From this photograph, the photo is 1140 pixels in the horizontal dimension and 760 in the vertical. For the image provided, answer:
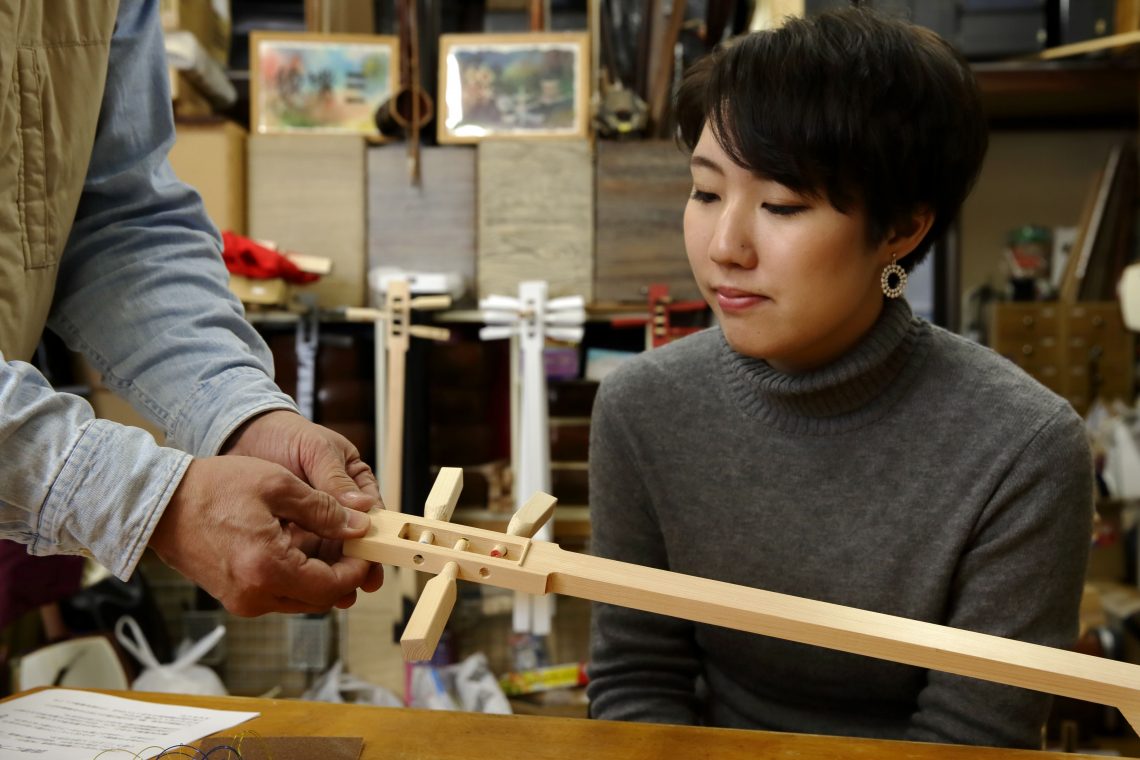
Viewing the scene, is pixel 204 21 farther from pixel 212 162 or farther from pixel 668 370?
pixel 668 370

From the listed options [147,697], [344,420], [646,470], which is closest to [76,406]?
[147,697]

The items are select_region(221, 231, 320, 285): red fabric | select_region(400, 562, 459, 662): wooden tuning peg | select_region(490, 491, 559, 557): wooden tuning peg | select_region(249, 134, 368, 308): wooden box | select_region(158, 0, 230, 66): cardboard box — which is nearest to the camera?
select_region(400, 562, 459, 662): wooden tuning peg

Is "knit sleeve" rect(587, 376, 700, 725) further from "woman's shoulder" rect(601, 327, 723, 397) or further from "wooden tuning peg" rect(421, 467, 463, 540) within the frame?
"wooden tuning peg" rect(421, 467, 463, 540)

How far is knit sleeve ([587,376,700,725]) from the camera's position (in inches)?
53.2

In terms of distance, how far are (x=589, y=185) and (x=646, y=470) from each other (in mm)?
1923

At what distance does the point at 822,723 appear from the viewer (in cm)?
131

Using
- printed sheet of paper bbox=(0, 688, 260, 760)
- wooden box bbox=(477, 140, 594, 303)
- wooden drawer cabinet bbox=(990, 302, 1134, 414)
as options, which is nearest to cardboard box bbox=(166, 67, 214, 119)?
wooden box bbox=(477, 140, 594, 303)

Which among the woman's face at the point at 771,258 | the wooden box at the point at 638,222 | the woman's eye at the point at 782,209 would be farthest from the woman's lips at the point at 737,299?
the wooden box at the point at 638,222

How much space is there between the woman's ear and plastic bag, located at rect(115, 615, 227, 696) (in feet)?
7.79

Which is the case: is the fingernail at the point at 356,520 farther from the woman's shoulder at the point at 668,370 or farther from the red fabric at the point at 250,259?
the red fabric at the point at 250,259

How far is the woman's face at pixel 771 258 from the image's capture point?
121 centimetres

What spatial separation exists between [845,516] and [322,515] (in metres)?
0.69

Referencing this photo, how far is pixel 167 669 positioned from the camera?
2881mm

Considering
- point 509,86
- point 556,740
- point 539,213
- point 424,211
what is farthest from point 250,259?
point 556,740
